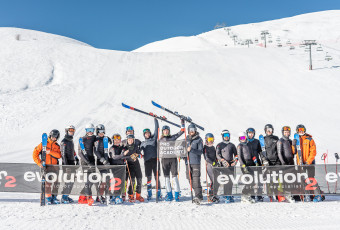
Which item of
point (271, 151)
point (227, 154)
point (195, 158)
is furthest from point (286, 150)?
point (195, 158)

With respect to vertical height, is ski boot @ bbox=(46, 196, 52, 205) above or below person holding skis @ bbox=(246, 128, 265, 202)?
below

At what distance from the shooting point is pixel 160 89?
22.5 m

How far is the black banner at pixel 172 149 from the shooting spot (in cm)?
690

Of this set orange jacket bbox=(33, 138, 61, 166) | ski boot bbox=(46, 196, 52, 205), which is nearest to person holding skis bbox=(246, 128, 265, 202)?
orange jacket bbox=(33, 138, 61, 166)

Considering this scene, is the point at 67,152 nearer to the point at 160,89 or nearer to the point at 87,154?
the point at 87,154

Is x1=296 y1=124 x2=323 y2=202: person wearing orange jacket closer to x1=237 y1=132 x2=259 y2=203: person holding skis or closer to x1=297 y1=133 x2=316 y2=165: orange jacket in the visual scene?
x1=297 y1=133 x2=316 y2=165: orange jacket

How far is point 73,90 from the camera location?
22.8m

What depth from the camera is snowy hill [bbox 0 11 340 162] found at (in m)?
17.6

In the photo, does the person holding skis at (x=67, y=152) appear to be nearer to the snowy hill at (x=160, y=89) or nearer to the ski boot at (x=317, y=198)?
the ski boot at (x=317, y=198)

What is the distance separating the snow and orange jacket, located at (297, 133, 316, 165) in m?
1.03

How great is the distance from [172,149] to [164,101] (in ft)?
45.1

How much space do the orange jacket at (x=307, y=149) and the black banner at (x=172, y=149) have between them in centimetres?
277

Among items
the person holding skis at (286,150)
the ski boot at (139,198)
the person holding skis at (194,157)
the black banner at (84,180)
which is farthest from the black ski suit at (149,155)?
the person holding skis at (286,150)

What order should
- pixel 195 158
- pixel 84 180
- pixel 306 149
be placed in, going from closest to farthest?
pixel 84 180 → pixel 195 158 → pixel 306 149
